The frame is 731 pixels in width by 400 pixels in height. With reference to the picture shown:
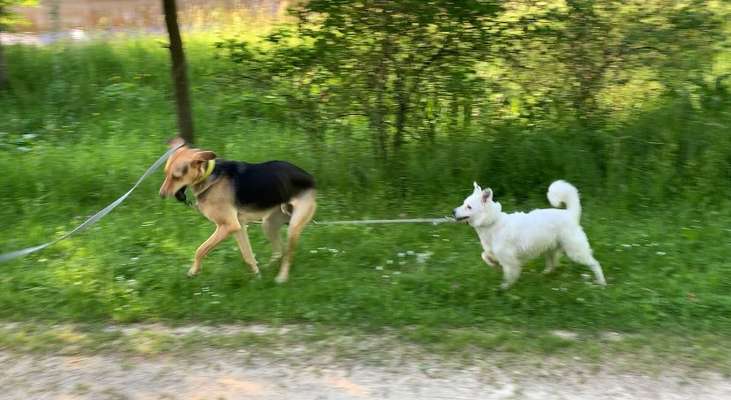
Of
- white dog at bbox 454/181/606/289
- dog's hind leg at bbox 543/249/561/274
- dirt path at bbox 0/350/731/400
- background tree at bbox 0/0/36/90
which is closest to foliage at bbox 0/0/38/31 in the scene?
background tree at bbox 0/0/36/90

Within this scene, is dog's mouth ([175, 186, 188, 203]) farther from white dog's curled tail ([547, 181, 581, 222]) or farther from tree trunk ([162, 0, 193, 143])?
white dog's curled tail ([547, 181, 581, 222])

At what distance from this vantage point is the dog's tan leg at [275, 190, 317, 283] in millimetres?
5316

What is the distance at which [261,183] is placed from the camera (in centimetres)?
523

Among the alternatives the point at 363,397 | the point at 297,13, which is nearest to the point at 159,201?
the point at 297,13

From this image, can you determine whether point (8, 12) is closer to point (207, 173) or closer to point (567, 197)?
point (207, 173)

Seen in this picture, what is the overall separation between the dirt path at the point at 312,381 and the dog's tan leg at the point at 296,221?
1200mm

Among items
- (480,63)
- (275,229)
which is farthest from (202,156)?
(480,63)

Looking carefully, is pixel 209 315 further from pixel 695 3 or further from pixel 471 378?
pixel 695 3

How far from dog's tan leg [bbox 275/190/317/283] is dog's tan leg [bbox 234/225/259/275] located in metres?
0.21

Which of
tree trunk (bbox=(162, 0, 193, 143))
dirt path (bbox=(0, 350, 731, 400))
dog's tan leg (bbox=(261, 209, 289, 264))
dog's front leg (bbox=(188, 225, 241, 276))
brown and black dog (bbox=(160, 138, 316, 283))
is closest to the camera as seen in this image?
dirt path (bbox=(0, 350, 731, 400))

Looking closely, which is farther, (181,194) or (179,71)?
(179,71)

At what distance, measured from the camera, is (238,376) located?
4.01 metres

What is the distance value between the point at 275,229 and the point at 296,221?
1.31 ft

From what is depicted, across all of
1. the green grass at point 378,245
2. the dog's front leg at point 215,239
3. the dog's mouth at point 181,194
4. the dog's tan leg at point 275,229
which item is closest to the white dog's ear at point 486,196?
the green grass at point 378,245
